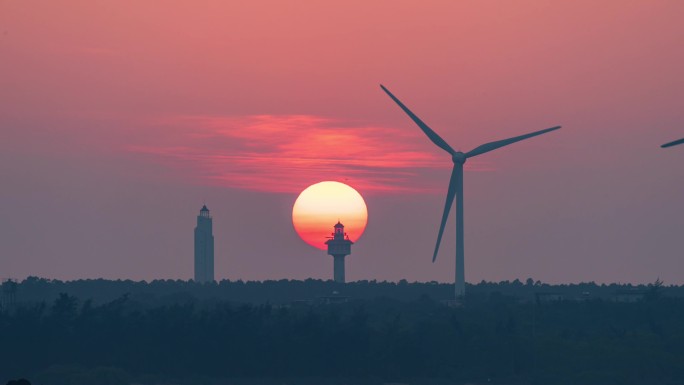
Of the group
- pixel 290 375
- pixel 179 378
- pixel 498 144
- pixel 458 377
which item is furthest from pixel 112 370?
pixel 498 144

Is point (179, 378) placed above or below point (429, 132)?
below

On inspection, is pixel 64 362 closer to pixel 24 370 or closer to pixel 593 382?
pixel 24 370

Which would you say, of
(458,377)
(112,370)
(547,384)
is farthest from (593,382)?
(112,370)

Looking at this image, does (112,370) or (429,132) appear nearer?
(112,370)

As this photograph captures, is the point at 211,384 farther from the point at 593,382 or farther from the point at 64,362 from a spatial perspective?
the point at 593,382

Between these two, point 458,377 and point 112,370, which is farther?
point 458,377

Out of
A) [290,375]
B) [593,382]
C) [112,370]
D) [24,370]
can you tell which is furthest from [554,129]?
[24,370]

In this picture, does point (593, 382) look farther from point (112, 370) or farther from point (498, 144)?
point (112, 370)

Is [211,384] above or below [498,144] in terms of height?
below
